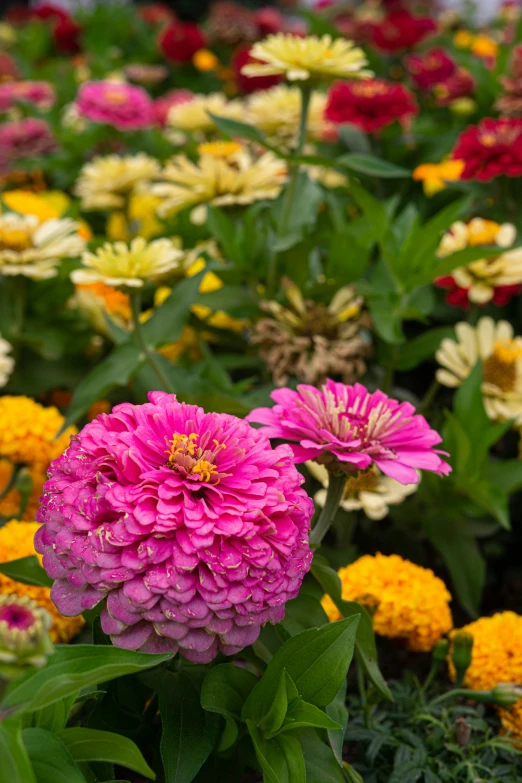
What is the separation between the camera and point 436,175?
1753 mm

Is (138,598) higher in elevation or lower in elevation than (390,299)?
higher

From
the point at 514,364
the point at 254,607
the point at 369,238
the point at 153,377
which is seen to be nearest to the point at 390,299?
the point at 369,238

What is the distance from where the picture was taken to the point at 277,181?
147 centimetres

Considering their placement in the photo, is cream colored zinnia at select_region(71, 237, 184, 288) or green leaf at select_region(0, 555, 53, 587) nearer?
green leaf at select_region(0, 555, 53, 587)

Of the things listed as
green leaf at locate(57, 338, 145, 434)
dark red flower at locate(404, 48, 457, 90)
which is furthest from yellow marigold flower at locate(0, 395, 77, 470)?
dark red flower at locate(404, 48, 457, 90)

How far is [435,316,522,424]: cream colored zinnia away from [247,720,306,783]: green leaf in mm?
718

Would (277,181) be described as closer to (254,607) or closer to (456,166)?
(456,166)

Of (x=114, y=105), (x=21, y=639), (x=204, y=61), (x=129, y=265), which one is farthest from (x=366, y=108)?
(x=204, y=61)

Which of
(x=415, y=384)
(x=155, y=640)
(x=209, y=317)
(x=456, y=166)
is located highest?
(x=155, y=640)

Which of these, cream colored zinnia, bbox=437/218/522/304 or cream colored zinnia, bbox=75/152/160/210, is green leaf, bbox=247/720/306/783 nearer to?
cream colored zinnia, bbox=437/218/522/304

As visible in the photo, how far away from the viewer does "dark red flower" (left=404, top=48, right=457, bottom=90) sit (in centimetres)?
231

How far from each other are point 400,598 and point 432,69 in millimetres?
1754

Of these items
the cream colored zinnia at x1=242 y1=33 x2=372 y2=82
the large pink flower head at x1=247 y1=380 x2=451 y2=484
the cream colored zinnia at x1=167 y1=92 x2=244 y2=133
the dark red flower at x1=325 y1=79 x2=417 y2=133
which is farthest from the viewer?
the cream colored zinnia at x1=167 y1=92 x2=244 y2=133

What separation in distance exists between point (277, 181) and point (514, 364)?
1.63ft
